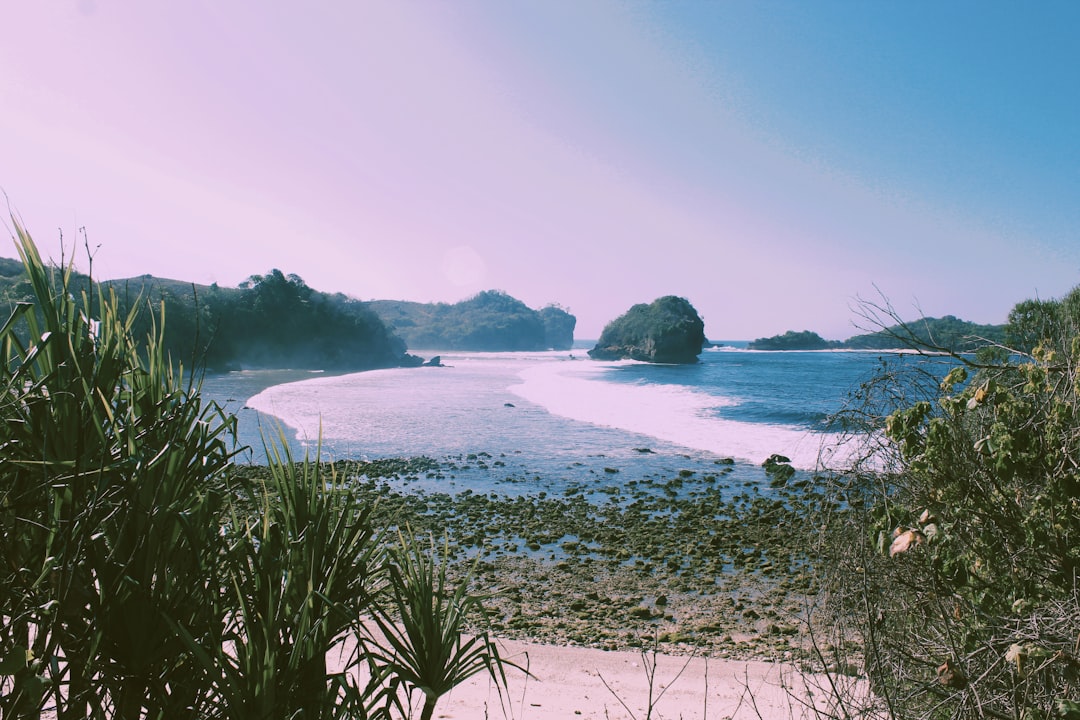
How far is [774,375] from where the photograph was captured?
210 ft

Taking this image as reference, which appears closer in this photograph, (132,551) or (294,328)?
(132,551)

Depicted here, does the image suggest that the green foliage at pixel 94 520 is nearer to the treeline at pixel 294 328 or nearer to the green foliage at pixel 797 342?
the treeline at pixel 294 328

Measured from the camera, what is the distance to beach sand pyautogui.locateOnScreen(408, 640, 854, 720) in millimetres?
6387

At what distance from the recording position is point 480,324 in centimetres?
15850

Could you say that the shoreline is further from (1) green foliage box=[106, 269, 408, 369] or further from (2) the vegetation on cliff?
(1) green foliage box=[106, 269, 408, 369]

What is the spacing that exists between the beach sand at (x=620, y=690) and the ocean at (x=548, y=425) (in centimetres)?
274

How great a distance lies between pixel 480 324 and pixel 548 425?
430ft

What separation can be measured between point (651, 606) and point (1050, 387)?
730cm

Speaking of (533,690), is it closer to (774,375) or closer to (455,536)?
(455,536)

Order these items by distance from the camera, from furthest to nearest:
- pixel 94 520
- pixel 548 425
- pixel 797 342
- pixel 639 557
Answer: pixel 797 342 → pixel 548 425 → pixel 639 557 → pixel 94 520

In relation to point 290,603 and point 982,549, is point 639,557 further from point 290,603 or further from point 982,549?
point 290,603

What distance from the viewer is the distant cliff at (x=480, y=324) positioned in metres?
154

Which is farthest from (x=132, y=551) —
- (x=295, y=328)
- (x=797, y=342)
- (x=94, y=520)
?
(x=797, y=342)

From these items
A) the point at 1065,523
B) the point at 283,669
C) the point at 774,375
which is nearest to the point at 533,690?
the point at 283,669
